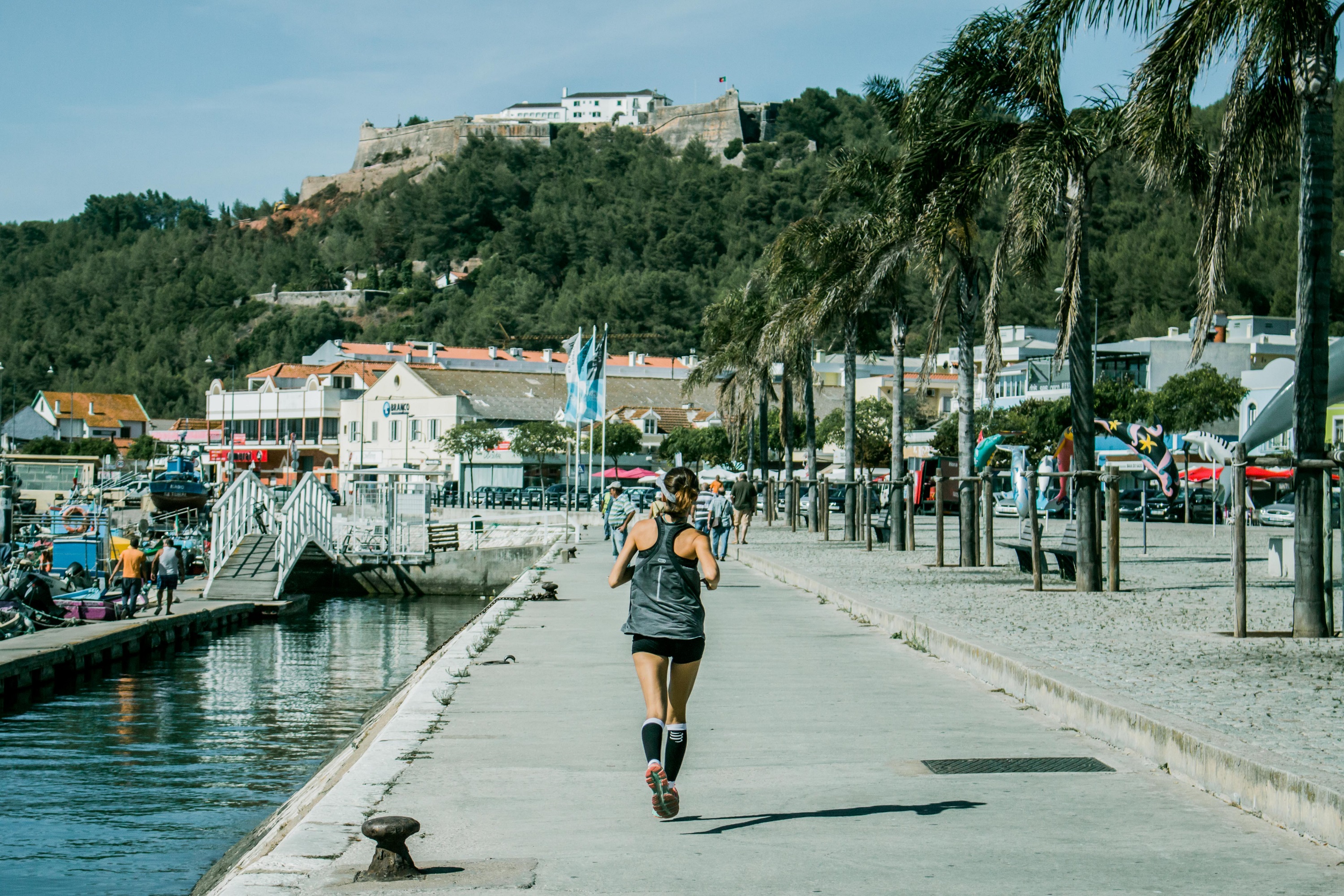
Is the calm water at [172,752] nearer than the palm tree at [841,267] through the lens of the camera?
Yes

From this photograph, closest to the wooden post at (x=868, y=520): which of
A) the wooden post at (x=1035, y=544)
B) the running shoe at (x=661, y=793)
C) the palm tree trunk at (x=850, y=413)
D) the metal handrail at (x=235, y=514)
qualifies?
the palm tree trunk at (x=850, y=413)

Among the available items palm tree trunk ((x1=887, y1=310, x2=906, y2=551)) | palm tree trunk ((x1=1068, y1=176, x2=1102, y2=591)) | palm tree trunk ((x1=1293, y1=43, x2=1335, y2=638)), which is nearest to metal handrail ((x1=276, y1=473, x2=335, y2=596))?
palm tree trunk ((x1=887, y1=310, x2=906, y2=551))

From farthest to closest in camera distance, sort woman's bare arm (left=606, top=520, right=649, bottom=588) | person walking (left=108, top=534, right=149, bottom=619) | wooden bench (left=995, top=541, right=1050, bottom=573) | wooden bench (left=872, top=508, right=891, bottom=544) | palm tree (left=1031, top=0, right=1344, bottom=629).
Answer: wooden bench (left=872, top=508, right=891, bottom=544) → person walking (left=108, top=534, right=149, bottom=619) → wooden bench (left=995, top=541, right=1050, bottom=573) → palm tree (left=1031, top=0, right=1344, bottom=629) → woman's bare arm (left=606, top=520, right=649, bottom=588)

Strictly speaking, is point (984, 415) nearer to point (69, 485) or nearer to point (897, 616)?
point (69, 485)

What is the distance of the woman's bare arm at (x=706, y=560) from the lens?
710 centimetres

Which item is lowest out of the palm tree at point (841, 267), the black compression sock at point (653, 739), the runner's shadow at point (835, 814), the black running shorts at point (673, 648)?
the runner's shadow at point (835, 814)

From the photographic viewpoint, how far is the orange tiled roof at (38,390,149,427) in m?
131

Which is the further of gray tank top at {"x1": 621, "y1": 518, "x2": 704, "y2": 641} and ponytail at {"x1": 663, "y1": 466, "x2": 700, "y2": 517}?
ponytail at {"x1": 663, "y1": 466, "x2": 700, "y2": 517}

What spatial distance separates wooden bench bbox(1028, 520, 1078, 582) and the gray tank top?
13.4m

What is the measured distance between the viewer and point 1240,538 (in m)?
12.8

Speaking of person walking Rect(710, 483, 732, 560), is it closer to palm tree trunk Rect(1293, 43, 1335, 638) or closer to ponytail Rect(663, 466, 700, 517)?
palm tree trunk Rect(1293, 43, 1335, 638)

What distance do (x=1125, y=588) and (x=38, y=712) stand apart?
1482 cm

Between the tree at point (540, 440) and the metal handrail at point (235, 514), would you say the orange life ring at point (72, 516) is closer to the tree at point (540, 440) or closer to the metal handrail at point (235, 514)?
the metal handrail at point (235, 514)

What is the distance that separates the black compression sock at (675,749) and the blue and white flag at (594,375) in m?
35.9
